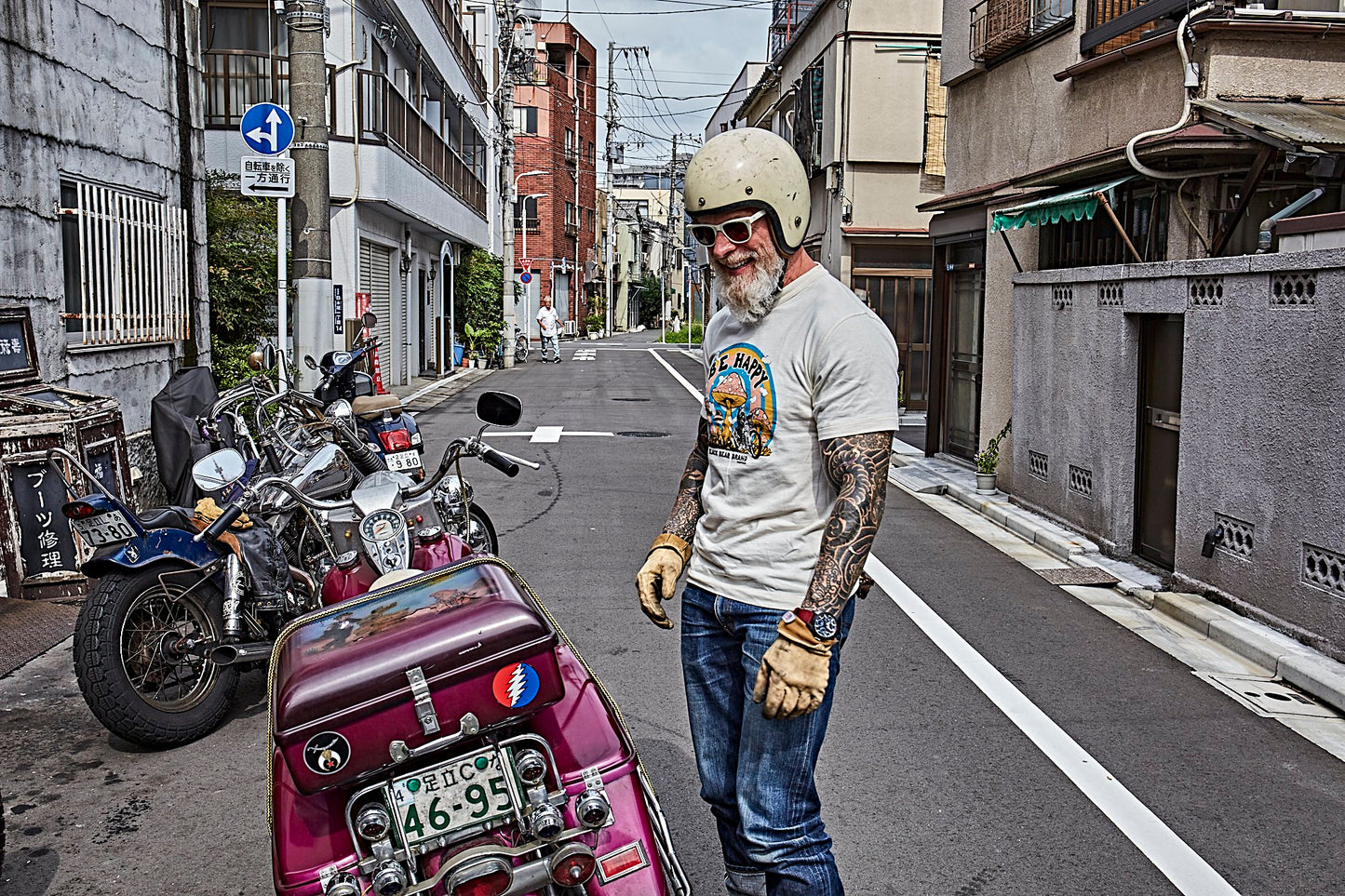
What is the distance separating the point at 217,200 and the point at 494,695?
13.8 meters

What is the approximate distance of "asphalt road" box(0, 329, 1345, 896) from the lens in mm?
3979

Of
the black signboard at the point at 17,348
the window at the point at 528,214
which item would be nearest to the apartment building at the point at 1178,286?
the black signboard at the point at 17,348

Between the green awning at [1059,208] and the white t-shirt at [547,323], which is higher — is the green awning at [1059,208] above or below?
above

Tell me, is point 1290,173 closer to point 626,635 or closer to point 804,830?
point 626,635

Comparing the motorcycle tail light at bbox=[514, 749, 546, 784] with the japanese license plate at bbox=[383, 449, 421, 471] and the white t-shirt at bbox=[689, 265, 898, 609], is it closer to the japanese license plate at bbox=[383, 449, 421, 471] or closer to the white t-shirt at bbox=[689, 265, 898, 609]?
the white t-shirt at bbox=[689, 265, 898, 609]

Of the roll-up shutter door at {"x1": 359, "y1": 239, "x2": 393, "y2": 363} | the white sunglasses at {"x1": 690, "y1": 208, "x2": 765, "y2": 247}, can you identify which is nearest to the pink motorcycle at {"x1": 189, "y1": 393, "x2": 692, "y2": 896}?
the white sunglasses at {"x1": 690, "y1": 208, "x2": 765, "y2": 247}

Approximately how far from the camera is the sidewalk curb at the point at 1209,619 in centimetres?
598

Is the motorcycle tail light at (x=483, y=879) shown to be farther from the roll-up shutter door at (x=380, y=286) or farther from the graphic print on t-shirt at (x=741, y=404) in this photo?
the roll-up shutter door at (x=380, y=286)

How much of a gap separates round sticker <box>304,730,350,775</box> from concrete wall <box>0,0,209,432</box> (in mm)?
6697

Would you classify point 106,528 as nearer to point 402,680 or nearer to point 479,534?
point 479,534

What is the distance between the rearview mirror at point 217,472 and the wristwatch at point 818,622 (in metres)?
2.60

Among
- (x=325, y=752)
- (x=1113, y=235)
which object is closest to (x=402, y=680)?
(x=325, y=752)

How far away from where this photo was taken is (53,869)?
157 inches

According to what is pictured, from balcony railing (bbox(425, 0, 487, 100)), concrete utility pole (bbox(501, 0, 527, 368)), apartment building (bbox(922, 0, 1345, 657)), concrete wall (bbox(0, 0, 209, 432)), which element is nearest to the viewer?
apartment building (bbox(922, 0, 1345, 657))
